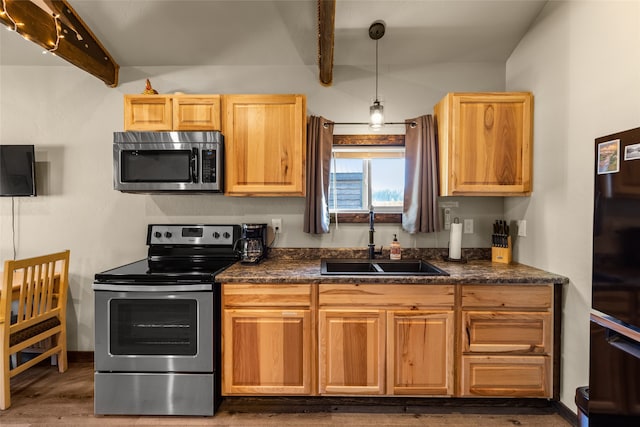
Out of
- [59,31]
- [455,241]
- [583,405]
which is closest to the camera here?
[583,405]

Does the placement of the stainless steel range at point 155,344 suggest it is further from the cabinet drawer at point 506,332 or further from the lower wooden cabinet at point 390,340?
the cabinet drawer at point 506,332

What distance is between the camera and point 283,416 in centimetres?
200

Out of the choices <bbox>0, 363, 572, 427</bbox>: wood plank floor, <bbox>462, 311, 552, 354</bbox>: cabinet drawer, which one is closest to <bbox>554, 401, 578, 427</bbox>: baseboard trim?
<bbox>0, 363, 572, 427</bbox>: wood plank floor

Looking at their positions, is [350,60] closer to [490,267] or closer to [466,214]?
[466,214]

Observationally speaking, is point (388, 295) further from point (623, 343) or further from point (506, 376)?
point (623, 343)

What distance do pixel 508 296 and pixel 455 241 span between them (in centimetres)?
60

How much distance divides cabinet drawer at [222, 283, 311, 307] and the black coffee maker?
42 cm

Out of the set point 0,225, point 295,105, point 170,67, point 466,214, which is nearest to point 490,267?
point 466,214

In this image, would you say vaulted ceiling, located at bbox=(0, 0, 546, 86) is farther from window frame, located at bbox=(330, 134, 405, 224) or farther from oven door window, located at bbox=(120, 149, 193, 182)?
oven door window, located at bbox=(120, 149, 193, 182)

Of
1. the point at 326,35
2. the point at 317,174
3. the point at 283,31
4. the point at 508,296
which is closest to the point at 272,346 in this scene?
the point at 317,174

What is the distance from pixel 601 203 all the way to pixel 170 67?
3026mm

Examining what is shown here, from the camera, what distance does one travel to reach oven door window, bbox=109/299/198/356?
195 centimetres

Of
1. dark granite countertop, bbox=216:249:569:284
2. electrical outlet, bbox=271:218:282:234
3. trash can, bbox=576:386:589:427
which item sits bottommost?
trash can, bbox=576:386:589:427

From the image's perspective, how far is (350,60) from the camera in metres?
2.60
